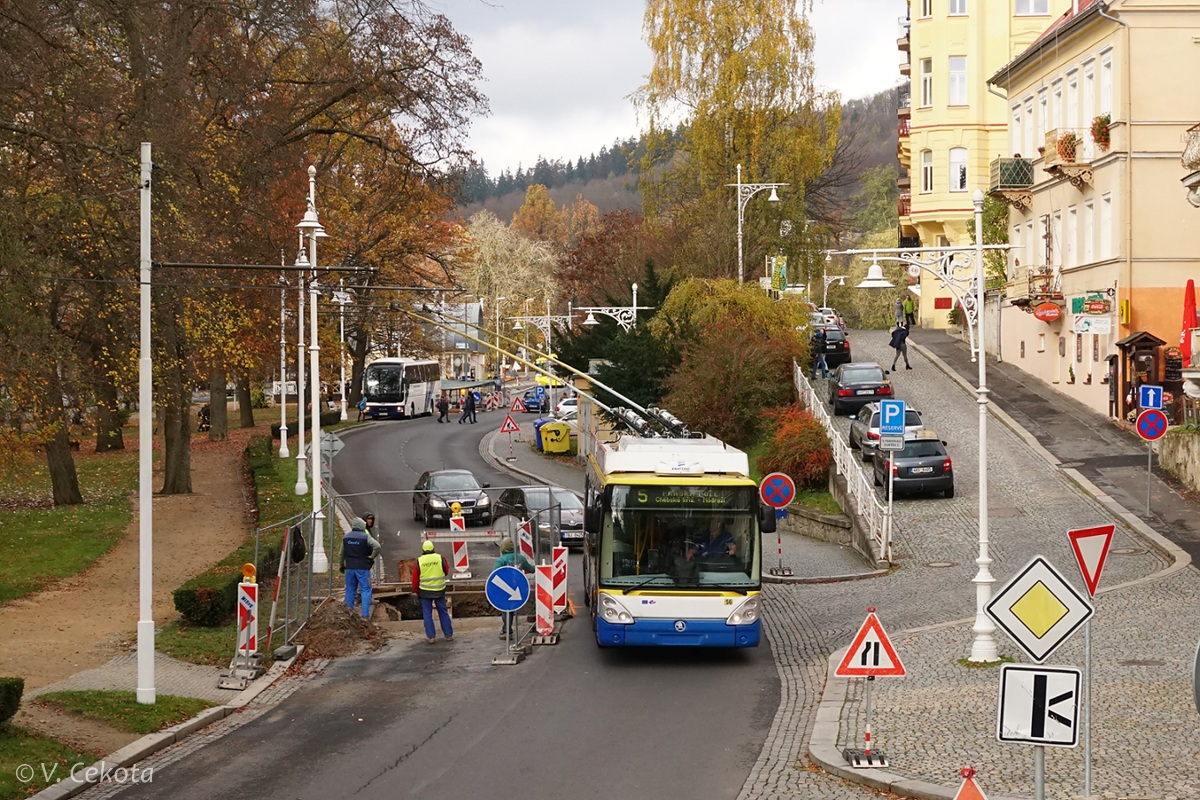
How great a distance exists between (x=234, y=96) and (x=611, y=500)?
18313 mm

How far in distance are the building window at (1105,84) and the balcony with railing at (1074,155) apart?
0.98 metres

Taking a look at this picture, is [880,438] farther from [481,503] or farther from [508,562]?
[481,503]

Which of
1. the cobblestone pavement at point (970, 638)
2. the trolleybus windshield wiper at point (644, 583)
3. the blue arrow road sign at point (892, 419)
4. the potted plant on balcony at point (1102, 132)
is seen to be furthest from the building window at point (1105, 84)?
the trolleybus windshield wiper at point (644, 583)

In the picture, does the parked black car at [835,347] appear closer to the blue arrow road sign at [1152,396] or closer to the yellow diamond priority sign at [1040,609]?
the blue arrow road sign at [1152,396]

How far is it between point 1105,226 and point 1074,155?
2559 mm

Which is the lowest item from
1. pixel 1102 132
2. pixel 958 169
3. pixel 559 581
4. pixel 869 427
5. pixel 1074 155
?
pixel 559 581

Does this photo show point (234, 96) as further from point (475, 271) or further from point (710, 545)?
point (475, 271)

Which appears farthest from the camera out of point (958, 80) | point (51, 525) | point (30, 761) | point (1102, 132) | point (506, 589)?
point (958, 80)

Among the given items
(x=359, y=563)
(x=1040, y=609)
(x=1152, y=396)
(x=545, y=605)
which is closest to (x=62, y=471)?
(x=359, y=563)

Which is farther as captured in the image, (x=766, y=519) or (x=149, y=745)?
(x=766, y=519)

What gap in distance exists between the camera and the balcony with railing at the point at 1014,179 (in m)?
50.0

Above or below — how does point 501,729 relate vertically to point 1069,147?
below

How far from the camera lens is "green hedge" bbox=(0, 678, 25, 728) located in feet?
45.7

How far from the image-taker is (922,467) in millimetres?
35500
